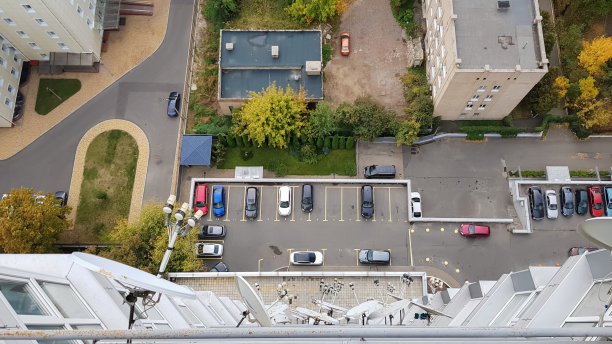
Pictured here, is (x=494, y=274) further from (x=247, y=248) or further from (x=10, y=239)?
(x=10, y=239)

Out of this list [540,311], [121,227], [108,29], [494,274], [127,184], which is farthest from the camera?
[108,29]

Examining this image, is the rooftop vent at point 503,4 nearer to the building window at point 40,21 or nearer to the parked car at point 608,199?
the parked car at point 608,199

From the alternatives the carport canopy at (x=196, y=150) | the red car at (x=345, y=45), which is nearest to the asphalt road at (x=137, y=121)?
the carport canopy at (x=196, y=150)

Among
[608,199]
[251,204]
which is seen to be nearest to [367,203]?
[251,204]

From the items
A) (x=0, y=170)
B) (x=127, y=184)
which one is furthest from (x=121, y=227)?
(x=0, y=170)

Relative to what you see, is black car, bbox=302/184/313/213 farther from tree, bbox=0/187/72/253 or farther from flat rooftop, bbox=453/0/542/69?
tree, bbox=0/187/72/253

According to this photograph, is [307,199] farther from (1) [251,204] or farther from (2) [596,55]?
(2) [596,55]
